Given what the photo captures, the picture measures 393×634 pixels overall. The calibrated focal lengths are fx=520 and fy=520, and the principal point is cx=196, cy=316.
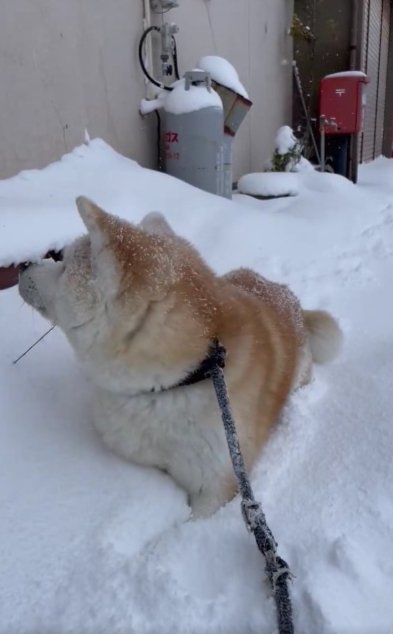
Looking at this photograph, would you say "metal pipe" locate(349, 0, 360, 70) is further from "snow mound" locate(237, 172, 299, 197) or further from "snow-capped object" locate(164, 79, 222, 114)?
"snow-capped object" locate(164, 79, 222, 114)

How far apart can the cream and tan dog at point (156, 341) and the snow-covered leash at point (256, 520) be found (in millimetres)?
65

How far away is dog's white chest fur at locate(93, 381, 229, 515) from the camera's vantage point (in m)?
1.60

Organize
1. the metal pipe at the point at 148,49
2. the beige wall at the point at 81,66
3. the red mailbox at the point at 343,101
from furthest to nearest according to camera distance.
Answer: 1. the red mailbox at the point at 343,101
2. the metal pipe at the point at 148,49
3. the beige wall at the point at 81,66

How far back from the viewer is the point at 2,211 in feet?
8.79

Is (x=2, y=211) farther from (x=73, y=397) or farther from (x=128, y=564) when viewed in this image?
(x=128, y=564)

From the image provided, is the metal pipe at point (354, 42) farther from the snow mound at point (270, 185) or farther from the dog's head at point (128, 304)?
the dog's head at point (128, 304)

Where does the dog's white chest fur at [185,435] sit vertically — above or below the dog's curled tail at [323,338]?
above

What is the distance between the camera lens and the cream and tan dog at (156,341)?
1.50m

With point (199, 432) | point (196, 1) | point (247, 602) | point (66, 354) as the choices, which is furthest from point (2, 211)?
point (196, 1)

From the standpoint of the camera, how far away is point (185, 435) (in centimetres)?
160

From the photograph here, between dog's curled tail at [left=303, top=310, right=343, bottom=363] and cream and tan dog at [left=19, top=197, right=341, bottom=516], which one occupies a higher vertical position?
cream and tan dog at [left=19, top=197, right=341, bottom=516]

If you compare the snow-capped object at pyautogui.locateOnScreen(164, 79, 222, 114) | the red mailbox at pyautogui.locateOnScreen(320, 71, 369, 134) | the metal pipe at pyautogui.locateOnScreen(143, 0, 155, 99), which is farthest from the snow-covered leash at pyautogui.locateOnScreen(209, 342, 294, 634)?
the red mailbox at pyautogui.locateOnScreen(320, 71, 369, 134)

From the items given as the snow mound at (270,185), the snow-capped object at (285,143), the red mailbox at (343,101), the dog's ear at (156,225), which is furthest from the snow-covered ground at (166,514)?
the red mailbox at (343,101)

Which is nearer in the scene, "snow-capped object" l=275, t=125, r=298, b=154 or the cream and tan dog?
the cream and tan dog
